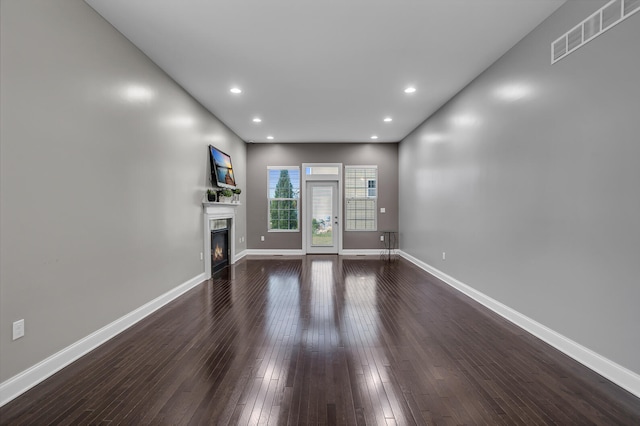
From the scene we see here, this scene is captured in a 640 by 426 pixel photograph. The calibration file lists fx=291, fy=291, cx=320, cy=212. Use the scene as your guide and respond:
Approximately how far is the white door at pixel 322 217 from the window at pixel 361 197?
14.0 inches

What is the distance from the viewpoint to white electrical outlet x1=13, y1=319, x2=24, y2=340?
193 centimetres

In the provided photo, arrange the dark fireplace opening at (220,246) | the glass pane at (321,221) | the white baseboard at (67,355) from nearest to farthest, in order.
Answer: the white baseboard at (67,355), the dark fireplace opening at (220,246), the glass pane at (321,221)

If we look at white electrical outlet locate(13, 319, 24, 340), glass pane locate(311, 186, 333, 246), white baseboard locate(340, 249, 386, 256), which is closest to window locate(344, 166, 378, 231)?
glass pane locate(311, 186, 333, 246)

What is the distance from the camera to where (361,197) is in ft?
25.9

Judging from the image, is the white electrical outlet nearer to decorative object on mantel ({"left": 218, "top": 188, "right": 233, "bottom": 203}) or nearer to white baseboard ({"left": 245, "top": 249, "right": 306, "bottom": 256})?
decorative object on mantel ({"left": 218, "top": 188, "right": 233, "bottom": 203})

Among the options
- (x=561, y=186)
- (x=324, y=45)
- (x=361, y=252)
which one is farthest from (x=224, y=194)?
(x=561, y=186)

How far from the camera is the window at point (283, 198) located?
7879 millimetres

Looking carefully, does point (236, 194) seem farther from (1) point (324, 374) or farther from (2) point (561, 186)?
(2) point (561, 186)

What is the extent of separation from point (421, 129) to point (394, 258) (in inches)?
Answer: 124

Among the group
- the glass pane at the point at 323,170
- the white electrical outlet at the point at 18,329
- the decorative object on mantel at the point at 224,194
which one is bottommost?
the white electrical outlet at the point at 18,329

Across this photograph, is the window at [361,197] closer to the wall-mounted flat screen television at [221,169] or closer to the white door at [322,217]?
the white door at [322,217]

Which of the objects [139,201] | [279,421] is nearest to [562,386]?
[279,421]

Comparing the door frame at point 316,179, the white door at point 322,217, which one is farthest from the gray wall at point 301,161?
the white door at point 322,217

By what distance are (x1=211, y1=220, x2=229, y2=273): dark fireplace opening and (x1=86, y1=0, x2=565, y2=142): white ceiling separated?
225 cm
